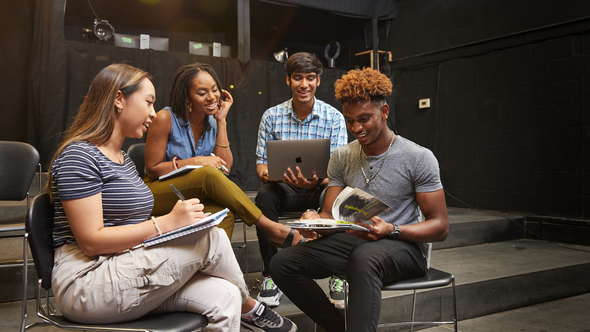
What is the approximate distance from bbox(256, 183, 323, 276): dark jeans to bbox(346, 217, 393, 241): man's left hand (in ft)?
2.53

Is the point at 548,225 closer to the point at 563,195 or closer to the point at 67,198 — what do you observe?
the point at 563,195

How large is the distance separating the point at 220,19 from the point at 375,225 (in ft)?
15.5

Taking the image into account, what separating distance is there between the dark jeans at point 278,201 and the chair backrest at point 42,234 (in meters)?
1.11

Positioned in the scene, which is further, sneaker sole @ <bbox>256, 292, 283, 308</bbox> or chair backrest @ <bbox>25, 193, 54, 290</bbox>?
sneaker sole @ <bbox>256, 292, 283, 308</bbox>

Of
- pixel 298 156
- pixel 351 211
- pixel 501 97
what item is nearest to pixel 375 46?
pixel 501 97

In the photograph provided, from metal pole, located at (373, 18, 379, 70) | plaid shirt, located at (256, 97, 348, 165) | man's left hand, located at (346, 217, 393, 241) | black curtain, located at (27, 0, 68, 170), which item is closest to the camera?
man's left hand, located at (346, 217, 393, 241)

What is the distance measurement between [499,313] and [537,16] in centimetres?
300

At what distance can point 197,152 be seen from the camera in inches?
79.6

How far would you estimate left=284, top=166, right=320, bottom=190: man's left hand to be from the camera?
2.05 meters

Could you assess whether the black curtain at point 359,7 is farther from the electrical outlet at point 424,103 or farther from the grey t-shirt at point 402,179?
the grey t-shirt at point 402,179

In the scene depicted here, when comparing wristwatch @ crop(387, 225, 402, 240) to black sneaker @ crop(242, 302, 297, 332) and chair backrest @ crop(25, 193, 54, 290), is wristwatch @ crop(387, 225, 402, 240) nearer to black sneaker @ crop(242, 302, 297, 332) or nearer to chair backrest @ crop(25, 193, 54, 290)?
black sneaker @ crop(242, 302, 297, 332)

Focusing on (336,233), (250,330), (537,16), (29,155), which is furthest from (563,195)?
(29,155)

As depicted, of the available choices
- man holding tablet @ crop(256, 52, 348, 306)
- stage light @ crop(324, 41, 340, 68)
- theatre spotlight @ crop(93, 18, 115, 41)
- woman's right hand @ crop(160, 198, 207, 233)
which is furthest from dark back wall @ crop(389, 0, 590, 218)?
woman's right hand @ crop(160, 198, 207, 233)

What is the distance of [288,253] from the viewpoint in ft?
5.25
